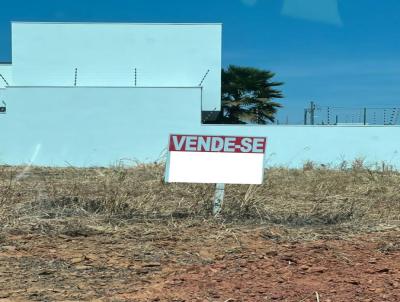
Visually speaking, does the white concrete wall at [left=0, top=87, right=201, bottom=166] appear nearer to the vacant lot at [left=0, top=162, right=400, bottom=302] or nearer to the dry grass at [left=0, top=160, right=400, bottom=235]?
the dry grass at [left=0, top=160, right=400, bottom=235]

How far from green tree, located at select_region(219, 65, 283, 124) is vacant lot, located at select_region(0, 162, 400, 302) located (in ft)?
93.9

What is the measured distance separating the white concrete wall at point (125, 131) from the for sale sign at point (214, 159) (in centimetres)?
1748

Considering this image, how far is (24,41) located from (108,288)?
28.5 meters

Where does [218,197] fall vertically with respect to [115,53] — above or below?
below

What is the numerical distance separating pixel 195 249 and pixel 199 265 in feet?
1.93

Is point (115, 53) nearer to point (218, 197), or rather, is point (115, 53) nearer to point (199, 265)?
point (218, 197)

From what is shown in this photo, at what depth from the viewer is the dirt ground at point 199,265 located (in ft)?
13.7

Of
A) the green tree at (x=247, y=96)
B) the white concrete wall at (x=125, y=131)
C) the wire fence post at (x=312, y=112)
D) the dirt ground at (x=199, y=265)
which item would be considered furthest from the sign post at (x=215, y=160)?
the green tree at (x=247, y=96)

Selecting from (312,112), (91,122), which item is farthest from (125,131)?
(312,112)

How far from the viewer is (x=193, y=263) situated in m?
5.09

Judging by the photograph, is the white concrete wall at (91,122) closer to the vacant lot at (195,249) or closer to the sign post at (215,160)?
the vacant lot at (195,249)

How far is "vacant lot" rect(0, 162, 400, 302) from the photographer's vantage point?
425 centimetres

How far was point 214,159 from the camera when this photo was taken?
7277 mm

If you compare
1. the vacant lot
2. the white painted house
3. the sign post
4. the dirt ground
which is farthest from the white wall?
the dirt ground
